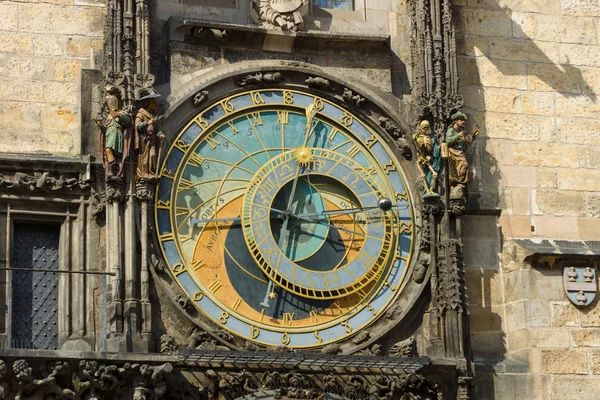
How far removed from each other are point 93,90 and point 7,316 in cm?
225

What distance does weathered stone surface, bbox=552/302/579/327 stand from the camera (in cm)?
1561

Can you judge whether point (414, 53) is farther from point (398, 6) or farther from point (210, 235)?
point (210, 235)

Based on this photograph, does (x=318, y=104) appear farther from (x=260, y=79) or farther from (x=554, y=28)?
(x=554, y=28)

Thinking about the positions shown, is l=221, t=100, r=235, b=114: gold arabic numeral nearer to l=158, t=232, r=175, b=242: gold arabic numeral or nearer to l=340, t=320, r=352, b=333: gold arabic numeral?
l=158, t=232, r=175, b=242: gold arabic numeral

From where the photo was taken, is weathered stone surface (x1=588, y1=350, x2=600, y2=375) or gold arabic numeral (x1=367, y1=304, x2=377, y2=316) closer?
gold arabic numeral (x1=367, y1=304, x2=377, y2=316)

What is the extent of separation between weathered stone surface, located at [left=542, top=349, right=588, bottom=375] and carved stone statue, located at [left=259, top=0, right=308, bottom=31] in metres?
3.87

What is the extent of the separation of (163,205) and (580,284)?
4.04m

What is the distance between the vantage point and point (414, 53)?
16000mm

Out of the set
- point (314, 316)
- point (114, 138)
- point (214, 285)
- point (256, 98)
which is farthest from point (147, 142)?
point (314, 316)

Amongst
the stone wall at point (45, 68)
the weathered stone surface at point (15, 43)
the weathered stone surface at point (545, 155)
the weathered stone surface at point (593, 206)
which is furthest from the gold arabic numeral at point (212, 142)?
the weathered stone surface at point (593, 206)

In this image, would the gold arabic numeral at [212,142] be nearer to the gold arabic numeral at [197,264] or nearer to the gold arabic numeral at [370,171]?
the gold arabic numeral at [197,264]

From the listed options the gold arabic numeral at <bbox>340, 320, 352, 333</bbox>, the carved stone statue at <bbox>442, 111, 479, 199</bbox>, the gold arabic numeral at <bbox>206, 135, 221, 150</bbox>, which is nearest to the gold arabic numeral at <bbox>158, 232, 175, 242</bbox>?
the gold arabic numeral at <bbox>206, 135, 221, 150</bbox>

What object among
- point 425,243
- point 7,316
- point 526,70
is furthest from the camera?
point 526,70

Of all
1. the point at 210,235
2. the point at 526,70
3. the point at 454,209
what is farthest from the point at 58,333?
the point at 526,70
